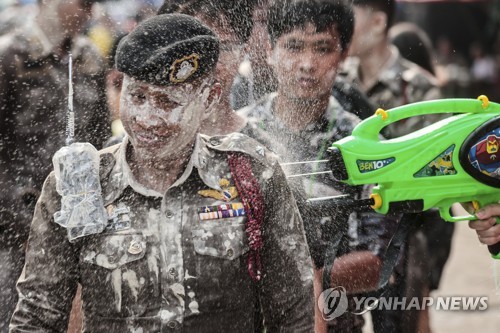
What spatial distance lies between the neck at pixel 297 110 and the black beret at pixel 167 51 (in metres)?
0.99

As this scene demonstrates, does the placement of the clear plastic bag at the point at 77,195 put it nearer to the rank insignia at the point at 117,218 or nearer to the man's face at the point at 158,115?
the rank insignia at the point at 117,218

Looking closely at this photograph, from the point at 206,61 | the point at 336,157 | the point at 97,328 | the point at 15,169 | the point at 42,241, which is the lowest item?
the point at 15,169

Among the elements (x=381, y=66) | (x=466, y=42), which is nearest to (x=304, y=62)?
(x=381, y=66)

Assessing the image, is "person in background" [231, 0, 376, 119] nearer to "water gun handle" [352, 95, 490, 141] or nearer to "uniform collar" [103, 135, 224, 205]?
"water gun handle" [352, 95, 490, 141]

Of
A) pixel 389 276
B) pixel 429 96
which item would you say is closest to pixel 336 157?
pixel 389 276

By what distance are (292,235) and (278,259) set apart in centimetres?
9

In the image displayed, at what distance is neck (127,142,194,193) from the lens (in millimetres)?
3053

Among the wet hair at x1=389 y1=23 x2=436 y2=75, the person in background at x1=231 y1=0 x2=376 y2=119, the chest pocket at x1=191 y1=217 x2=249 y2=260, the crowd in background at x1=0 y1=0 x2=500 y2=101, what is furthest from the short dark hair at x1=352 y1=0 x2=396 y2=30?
the crowd in background at x1=0 y1=0 x2=500 y2=101

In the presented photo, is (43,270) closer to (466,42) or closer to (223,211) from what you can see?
(223,211)

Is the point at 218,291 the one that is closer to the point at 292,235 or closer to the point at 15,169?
the point at 292,235

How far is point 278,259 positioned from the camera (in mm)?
3080

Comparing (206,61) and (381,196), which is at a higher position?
(206,61)

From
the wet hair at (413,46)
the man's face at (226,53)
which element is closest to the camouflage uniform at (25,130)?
the man's face at (226,53)

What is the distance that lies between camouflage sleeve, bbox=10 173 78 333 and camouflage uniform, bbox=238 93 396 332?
3.31ft
